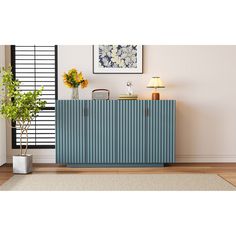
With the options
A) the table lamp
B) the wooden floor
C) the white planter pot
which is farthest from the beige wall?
the white planter pot

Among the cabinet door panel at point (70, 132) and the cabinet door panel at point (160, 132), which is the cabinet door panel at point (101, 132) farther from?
the cabinet door panel at point (160, 132)

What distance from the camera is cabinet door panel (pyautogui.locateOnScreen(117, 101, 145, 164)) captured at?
5.07 metres

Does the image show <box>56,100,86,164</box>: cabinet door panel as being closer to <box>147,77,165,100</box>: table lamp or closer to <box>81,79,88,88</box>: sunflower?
<box>81,79,88,88</box>: sunflower

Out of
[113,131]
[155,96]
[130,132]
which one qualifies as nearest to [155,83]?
[155,96]

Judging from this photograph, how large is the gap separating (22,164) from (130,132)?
55.0 inches

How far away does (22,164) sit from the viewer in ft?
15.3

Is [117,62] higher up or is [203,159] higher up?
[117,62]

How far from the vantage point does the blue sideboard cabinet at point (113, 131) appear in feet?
16.6

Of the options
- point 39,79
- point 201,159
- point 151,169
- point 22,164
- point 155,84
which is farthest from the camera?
point 201,159

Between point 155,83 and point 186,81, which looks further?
point 186,81

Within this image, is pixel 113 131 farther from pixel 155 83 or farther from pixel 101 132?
pixel 155 83

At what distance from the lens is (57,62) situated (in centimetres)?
545
